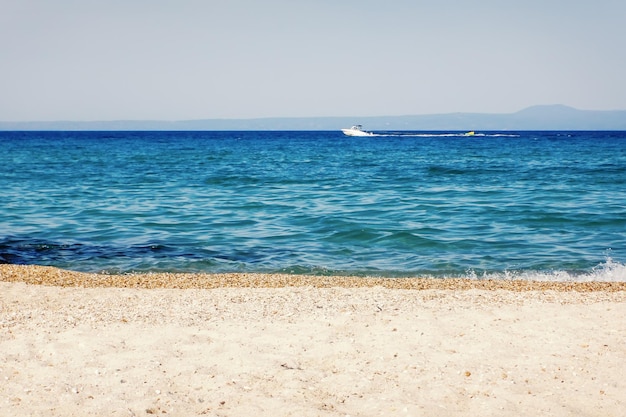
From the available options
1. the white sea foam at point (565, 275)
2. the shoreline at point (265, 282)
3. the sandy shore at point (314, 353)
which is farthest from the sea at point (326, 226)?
the sandy shore at point (314, 353)

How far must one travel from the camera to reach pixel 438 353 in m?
6.62

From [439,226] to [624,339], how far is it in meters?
10.7

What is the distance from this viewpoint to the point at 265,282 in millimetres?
11414

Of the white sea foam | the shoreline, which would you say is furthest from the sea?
the shoreline

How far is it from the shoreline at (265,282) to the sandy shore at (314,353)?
4.16ft

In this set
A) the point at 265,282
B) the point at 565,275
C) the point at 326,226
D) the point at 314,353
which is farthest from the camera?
the point at 326,226

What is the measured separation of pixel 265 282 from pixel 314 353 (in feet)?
15.8

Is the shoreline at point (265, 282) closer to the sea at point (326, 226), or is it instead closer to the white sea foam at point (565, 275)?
the white sea foam at point (565, 275)

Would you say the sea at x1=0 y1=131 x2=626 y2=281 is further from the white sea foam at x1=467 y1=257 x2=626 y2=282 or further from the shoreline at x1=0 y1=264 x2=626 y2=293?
Answer: the shoreline at x1=0 y1=264 x2=626 y2=293

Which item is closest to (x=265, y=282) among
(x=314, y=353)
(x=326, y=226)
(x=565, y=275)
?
(x=314, y=353)

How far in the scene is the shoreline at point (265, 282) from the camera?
1095cm

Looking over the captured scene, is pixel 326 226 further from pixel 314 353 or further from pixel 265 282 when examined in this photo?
pixel 314 353

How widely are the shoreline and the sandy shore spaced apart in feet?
4.16

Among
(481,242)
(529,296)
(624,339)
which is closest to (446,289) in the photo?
(529,296)
